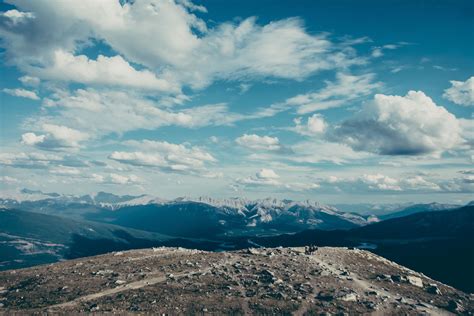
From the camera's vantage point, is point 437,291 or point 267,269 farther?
point 267,269

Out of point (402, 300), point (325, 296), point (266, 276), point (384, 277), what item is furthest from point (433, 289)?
point (266, 276)

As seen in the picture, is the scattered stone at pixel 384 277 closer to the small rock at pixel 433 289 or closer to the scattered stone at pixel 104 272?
the small rock at pixel 433 289

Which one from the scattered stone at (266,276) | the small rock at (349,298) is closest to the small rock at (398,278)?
the small rock at (349,298)

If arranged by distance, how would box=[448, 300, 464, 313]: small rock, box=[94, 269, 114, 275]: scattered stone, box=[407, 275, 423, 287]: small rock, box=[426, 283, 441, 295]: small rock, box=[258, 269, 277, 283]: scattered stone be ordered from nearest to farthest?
box=[448, 300, 464, 313]: small rock
box=[258, 269, 277, 283]: scattered stone
box=[426, 283, 441, 295]: small rock
box=[407, 275, 423, 287]: small rock
box=[94, 269, 114, 275]: scattered stone

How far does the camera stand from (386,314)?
172 ft

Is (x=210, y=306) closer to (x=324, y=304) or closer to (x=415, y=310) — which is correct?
(x=324, y=304)

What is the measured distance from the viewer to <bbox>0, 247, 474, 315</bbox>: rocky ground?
52.7 metres

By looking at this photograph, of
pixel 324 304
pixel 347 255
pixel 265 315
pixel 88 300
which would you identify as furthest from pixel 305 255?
pixel 88 300

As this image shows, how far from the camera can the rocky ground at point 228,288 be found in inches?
2074

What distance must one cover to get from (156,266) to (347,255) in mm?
51120

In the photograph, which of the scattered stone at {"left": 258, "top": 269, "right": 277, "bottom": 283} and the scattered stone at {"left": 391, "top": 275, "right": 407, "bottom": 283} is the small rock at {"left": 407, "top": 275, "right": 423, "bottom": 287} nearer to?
the scattered stone at {"left": 391, "top": 275, "right": 407, "bottom": 283}

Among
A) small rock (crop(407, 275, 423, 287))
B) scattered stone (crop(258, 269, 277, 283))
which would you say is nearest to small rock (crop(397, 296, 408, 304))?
small rock (crop(407, 275, 423, 287))

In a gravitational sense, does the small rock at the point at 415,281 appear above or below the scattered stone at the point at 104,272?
above

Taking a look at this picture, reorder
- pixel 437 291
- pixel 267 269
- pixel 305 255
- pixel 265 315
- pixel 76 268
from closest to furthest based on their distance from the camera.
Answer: pixel 265 315 → pixel 437 291 → pixel 267 269 → pixel 76 268 → pixel 305 255
